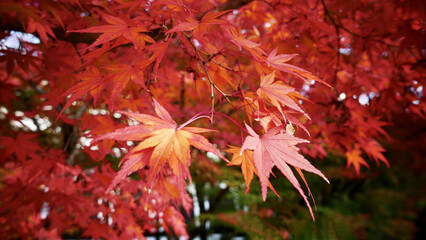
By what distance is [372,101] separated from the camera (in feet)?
5.16

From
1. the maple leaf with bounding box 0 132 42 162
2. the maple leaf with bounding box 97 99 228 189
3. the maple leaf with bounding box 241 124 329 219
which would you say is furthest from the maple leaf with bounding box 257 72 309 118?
the maple leaf with bounding box 0 132 42 162

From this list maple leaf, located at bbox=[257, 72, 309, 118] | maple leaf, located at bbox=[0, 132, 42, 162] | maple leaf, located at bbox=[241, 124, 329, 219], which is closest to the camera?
maple leaf, located at bbox=[241, 124, 329, 219]

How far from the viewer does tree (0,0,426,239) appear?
2.33ft

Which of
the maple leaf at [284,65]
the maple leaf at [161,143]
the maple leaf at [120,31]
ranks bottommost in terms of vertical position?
the maple leaf at [161,143]

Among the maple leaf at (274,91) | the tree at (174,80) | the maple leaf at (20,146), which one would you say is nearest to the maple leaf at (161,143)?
the tree at (174,80)

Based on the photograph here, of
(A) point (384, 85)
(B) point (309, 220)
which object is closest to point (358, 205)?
(B) point (309, 220)

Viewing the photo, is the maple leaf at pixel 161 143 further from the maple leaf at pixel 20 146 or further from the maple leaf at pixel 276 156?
the maple leaf at pixel 20 146

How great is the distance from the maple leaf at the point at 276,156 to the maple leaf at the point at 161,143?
92mm

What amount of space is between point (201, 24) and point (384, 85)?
6.74ft

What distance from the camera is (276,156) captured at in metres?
0.68

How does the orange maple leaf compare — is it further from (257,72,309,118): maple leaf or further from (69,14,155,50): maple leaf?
(69,14,155,50): maple leaf

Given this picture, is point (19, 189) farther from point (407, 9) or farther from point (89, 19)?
point (407, 9)

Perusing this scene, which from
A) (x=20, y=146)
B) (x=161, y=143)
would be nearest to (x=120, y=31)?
(x=161, y=143)

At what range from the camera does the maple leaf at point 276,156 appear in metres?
0.63
